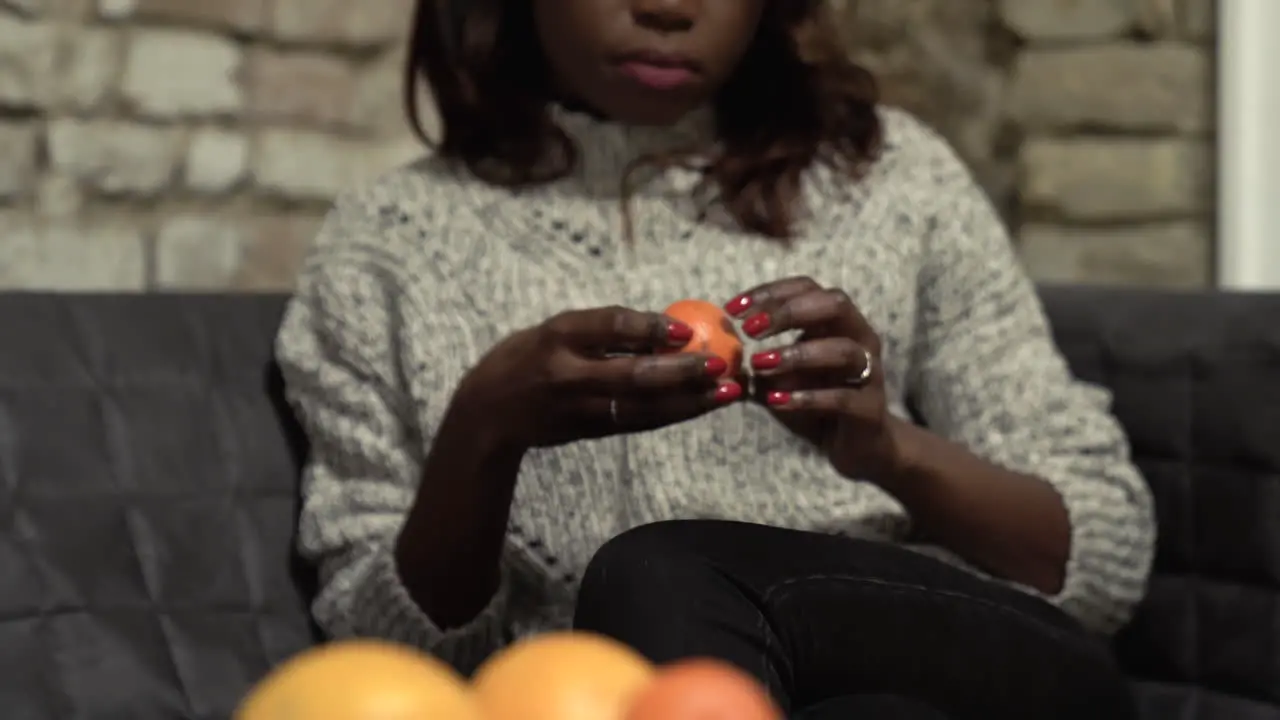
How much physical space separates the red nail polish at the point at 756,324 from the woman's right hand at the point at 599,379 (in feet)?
0.12

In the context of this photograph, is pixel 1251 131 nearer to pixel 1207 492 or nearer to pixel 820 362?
pixel 1207 492

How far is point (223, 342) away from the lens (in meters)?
1.22

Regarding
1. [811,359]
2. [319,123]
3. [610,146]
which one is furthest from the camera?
[319,123]

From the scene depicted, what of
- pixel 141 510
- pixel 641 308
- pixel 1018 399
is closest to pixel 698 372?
pixel 641 308

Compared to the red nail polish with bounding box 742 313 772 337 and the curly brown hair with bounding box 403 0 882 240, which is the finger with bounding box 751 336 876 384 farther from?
the curly brown hair with bounding box 403 0 882 240

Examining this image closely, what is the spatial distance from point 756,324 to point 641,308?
0.23 metres

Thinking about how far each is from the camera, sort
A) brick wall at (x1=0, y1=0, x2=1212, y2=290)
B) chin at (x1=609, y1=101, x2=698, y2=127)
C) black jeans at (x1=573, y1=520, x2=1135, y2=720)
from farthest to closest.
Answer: brick wall at (x1=0, y1=0, x2=1212, y2=290) → chin at (x1=609, y1=101, x2=698, y2=127) → black jeans at (x1=573, y1=520, x2=1135, y2=720)

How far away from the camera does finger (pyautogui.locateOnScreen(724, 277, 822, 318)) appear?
921 millimetres

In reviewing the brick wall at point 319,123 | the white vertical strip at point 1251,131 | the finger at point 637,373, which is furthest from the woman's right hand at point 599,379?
the white vertical strip at point 1251,131

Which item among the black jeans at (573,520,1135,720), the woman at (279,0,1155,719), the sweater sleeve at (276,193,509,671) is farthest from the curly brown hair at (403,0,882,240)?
the black jeans at (573,520,1135,720)

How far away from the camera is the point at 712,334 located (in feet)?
3.02

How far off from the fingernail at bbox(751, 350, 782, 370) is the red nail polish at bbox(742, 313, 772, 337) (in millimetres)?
15

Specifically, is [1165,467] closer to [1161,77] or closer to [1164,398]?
[1164,398]

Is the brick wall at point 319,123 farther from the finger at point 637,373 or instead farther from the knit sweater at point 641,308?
the finger at point 637,373
